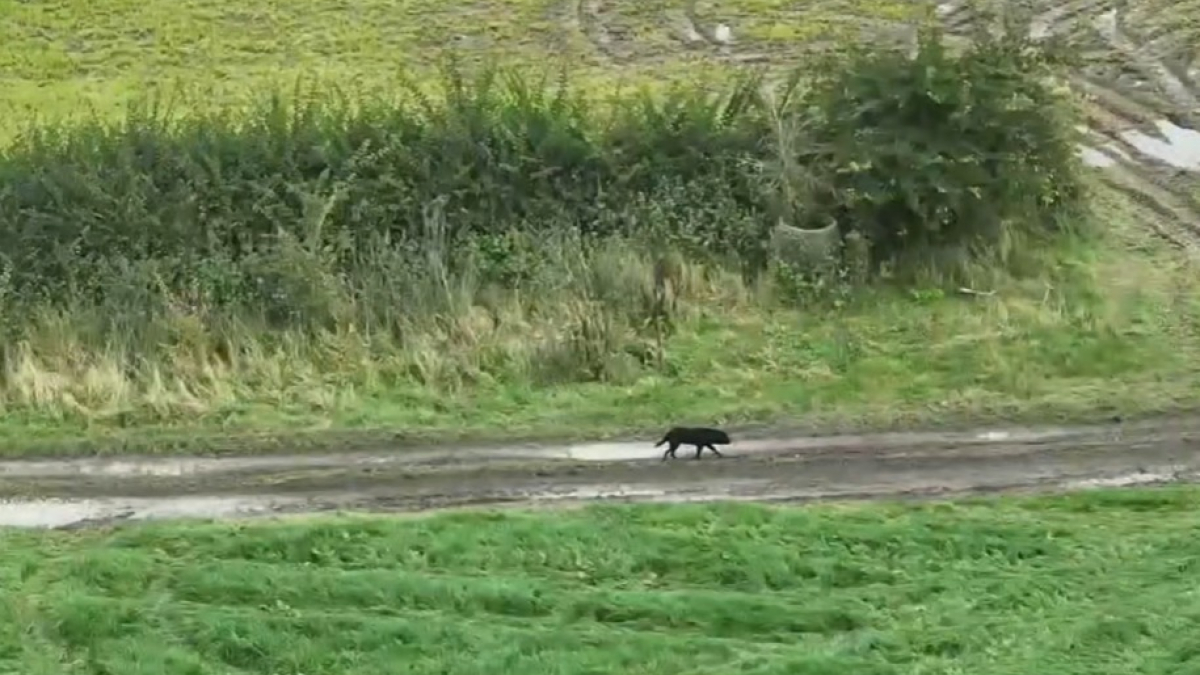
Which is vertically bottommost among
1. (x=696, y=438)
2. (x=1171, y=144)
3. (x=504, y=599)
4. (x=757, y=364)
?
(x=504, y=599)

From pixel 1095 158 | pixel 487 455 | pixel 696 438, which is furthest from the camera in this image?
pixel 1095 158

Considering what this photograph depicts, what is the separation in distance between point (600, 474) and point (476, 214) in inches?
248

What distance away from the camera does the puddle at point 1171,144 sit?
83.0 feet

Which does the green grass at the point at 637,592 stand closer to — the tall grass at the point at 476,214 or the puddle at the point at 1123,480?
the puddle at the point at 1123,480

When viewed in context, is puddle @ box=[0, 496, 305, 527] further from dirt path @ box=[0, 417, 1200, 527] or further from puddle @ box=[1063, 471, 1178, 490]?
puddle @ box=[1063, 471, 1178, 490]

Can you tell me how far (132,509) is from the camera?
1725 cm

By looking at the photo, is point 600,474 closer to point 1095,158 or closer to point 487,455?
point 487,455

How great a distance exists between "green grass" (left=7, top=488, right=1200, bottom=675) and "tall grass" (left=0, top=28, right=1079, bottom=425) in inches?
171

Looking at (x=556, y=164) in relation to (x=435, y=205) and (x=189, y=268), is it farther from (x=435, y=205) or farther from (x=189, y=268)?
(x=189, y=268)

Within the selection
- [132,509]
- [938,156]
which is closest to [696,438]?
[132,509]

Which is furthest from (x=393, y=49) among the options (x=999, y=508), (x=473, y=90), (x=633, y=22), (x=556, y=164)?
(x=999, y=508)

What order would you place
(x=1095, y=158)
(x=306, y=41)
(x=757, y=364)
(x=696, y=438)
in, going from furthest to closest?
(x=306, y=41) < (x=1095, y=158) < (x=757, y=364) < (x=696, y=438)

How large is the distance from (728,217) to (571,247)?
6.60 ft

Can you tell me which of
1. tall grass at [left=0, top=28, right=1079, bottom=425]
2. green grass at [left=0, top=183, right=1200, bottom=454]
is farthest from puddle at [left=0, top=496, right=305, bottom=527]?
tall grass at [left=0, top=28, right=1079, bottom=425]
